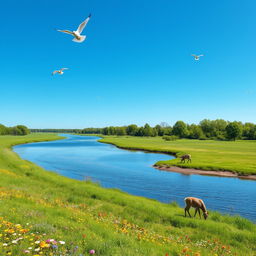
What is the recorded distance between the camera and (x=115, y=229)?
32.0 feet

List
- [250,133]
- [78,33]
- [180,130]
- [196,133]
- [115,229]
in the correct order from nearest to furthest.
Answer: [115,229], [78,33], [250,133], [196,133], [180,130]

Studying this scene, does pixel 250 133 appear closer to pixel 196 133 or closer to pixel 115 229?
pixel 196 133

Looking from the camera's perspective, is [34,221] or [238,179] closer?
[34,221]

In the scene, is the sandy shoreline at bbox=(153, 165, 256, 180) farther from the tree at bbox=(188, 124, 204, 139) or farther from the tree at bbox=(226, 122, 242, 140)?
the tree at bbox=(188, 124, 204, 139)

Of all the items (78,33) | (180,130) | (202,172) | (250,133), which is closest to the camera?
(78,33)

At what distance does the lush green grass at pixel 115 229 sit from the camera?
262 inches

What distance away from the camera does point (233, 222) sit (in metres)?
14.5

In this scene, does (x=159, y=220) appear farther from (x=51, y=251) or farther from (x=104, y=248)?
(x=51, y=251)

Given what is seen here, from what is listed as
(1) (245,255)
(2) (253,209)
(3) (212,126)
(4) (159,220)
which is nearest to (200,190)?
(2) (253,209)

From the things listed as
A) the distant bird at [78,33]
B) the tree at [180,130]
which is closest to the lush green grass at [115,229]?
the distant bird at [78,33]

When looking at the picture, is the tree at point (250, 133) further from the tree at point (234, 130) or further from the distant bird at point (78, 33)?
the distant bird at point (78, 33)

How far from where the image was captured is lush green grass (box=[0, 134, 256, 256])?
6652 mm

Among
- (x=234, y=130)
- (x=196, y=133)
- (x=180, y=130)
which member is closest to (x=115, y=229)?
(x=234, y=130)

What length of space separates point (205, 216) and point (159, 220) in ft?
11.9
